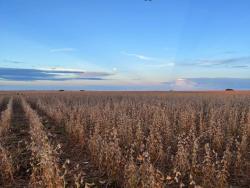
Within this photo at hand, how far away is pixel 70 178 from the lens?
289 inches

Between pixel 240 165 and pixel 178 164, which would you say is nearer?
pixel 178 164

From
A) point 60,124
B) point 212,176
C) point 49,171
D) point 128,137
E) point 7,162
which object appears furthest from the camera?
point 60,124

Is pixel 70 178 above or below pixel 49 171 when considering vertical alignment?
below

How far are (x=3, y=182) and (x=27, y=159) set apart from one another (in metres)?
1.69

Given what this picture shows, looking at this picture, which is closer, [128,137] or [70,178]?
[70,178]

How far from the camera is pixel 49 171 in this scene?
5.61 m

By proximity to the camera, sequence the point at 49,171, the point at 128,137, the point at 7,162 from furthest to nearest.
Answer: the point at 128,137 < the point at 7,162 < the point at 49,171

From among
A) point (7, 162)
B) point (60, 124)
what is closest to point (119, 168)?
point (7, 162)

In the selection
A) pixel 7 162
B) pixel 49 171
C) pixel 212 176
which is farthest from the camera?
pixel 7 162

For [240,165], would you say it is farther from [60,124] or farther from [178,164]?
[60,124]

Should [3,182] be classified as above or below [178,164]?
below

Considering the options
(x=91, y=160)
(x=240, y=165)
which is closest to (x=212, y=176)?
(x=240, y=165)

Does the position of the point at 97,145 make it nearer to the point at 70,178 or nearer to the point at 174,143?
the point at 70,178

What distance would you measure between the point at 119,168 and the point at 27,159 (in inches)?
118
